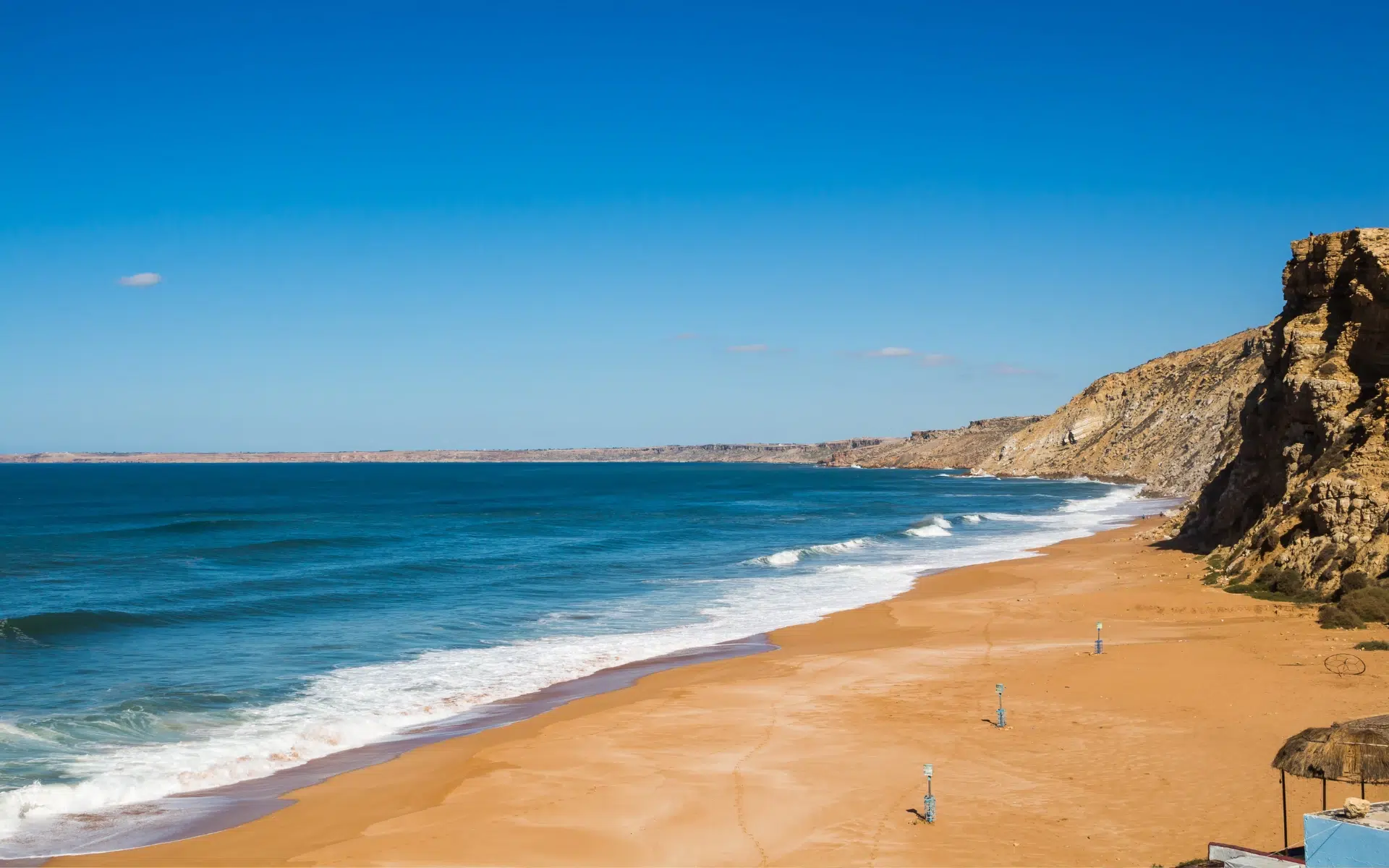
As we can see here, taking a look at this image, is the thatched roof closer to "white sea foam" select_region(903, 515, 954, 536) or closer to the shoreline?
the shoreline

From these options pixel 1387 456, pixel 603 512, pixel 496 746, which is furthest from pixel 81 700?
pixel 603 512

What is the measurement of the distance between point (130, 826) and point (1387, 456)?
2698 cm

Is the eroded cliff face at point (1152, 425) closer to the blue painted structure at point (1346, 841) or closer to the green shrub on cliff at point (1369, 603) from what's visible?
the green shrub on cliff at point (1369, 603)

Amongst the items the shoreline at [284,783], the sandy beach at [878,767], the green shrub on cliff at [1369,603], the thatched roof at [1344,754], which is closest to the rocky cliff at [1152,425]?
the green shrub on cliff at [1369,603]

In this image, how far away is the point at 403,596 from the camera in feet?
108

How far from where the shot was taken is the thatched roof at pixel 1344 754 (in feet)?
29.2

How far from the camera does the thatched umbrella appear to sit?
891cm

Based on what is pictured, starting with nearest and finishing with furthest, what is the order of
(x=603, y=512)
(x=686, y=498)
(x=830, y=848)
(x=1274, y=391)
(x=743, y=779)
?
(x=830, y=848), (x=743, y=779), (x=1274, y=391), (x=603, y=512), (x=686, y=498)

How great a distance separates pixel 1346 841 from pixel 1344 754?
4.88 ft

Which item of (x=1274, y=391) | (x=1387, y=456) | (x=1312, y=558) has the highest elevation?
(x=1274, y=391)

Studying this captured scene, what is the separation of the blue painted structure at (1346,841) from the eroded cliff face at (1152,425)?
60.3 m

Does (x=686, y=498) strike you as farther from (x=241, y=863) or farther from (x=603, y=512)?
(x=241, y=863)

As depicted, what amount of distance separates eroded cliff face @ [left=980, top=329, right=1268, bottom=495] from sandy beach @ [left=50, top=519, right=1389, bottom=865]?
5005 centimetres

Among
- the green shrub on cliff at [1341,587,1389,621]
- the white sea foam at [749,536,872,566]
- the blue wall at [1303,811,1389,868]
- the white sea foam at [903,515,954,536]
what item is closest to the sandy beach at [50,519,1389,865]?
the green shrub on cliff at [1341,587,1389,621]
